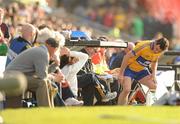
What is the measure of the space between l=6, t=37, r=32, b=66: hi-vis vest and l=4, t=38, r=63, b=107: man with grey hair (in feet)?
3.02

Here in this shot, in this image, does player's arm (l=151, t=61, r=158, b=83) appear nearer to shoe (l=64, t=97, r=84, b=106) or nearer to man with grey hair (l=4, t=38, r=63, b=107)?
shoe (l=64, t=97, r=84, b=106)

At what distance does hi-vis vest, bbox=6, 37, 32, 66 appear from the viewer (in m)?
14.9

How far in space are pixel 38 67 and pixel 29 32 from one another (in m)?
1.36

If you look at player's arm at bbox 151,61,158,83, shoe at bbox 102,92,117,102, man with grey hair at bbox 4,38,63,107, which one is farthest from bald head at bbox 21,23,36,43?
player's arm at bbox 151,61,158,83

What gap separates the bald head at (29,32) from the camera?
1475 centimetres

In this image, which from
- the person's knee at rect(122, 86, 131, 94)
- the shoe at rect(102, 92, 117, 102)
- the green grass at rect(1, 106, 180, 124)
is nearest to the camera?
the green grass at rect(1, 106, 180, 124)

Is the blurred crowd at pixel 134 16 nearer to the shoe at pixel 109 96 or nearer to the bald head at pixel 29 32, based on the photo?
the shoe at pixel 109 96

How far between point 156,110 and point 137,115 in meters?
0.78

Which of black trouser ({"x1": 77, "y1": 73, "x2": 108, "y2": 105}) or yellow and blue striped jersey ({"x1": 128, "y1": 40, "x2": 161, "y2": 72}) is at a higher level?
yellow and blue striped jersey ({"x1": 128, "y1": 40, "x2": 161, "y2": 72})

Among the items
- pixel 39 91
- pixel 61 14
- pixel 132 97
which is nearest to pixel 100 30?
pixel 61 14

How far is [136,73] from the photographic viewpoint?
17.6m

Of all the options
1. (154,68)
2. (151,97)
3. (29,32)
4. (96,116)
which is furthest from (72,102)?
(96,116)

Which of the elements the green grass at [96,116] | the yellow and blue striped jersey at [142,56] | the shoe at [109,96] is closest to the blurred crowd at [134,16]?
the yellow and blue striped jersey at [142,56]

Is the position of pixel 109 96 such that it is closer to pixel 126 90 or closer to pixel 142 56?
pixel 126 90
